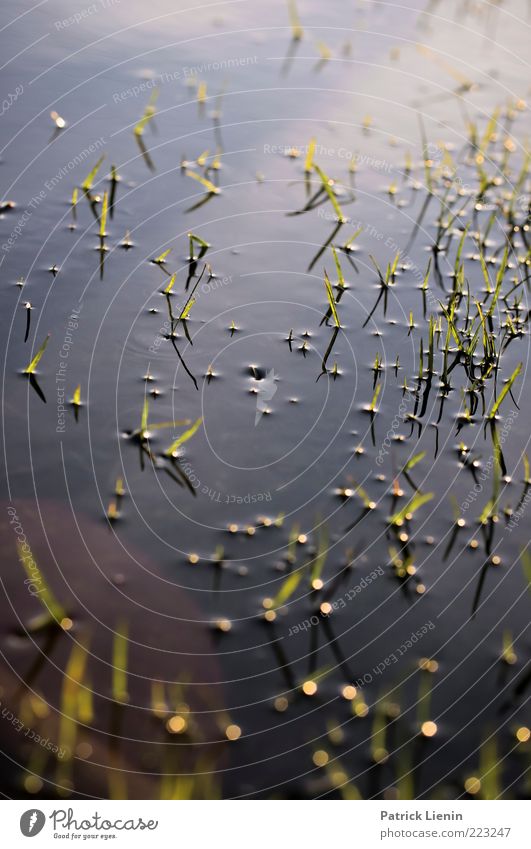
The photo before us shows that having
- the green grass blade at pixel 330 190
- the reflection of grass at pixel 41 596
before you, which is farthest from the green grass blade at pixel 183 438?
the green grass blade at pixel 330 190

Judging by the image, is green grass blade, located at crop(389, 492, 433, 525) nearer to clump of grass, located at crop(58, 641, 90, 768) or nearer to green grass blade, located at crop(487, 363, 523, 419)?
green grass blade, located at crop(487, 363, 523, 419)

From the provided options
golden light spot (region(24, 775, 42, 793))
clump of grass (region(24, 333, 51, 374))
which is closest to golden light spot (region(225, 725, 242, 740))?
golden light spot (region(24, 775, 42, 793))

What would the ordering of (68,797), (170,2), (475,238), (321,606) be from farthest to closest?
(170,2) < (475,238) < (321,606) < (68,797)

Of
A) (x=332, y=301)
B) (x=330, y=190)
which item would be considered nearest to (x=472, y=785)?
(x=332, y=301)

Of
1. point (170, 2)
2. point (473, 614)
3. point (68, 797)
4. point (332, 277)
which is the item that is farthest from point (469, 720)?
point (170, 2)

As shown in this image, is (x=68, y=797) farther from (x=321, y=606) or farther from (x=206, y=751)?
(x=321, y=606)

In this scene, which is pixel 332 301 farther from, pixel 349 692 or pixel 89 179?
pixel 349 692
